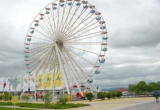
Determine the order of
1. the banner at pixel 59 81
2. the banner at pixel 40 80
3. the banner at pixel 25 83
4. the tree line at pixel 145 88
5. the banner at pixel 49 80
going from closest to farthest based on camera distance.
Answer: the banner at pixel 59 81 → the banner at pixel 49 80 → the banner at pixel 40 80 → the banner at pixel 25 83 → the tree line at pixel 145 88

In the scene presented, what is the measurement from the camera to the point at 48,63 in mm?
42531

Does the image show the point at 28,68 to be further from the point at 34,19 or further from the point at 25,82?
the point at 34,19

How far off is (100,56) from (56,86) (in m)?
10.5

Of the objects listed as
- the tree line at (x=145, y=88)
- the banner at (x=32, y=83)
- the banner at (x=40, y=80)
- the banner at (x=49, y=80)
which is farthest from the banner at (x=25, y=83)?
the tree line at (x=145, y=88)

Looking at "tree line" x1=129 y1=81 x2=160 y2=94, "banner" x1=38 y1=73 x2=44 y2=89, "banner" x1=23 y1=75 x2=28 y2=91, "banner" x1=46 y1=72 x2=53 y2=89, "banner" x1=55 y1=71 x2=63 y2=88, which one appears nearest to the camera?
"banner" x1=55 y1=71 x2=63 y2=88

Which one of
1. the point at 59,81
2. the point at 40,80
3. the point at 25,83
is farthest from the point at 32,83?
the point at 59,81

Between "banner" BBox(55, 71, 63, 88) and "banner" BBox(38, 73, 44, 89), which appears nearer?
"banner" BBox(55, 71, 63, 88)

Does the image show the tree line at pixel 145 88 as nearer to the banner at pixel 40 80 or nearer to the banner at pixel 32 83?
the banner at pixel 32 83

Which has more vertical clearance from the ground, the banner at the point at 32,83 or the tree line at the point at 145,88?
the banner at the point at 32,83

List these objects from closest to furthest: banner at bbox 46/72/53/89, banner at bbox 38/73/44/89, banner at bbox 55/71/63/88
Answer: banner at bbox 55/71/63/88
banner at bbox 46/72/53/89
banner at bbox 38/73/44/89

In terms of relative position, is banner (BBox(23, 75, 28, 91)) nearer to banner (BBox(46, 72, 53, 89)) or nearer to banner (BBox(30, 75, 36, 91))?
banner (BBox(30, 75, 36, 91))

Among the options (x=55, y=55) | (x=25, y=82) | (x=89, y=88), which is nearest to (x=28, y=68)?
(x=25, y=82)

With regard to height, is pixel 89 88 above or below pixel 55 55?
below

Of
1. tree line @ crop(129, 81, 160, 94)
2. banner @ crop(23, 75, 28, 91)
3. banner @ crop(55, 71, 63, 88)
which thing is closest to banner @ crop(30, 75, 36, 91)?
banner @ crop(23, 75, 28, 91)
